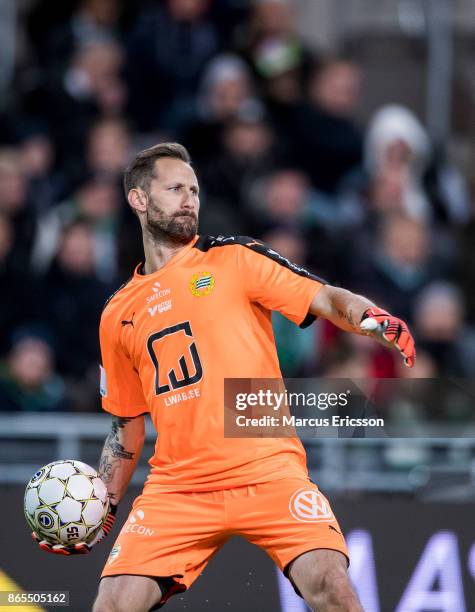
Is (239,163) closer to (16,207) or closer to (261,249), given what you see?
(16,207)

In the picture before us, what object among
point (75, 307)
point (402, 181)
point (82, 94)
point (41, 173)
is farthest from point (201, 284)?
point (82, 94)

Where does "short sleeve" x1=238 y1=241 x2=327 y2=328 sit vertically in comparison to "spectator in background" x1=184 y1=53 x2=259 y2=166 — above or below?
below

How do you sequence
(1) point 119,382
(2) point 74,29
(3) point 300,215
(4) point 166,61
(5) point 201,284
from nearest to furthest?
(5) point 201,284
(1) point 119,382
(3) point 300,215
(4) point 166,61
(2) point 74,29

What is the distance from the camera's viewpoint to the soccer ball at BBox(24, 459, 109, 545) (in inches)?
243

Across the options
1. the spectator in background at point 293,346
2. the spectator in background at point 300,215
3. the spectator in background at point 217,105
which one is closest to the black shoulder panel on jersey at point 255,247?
the spectator in background at point 293,346

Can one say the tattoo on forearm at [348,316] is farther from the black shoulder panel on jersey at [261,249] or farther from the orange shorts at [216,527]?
the orange shorts at [216,527]

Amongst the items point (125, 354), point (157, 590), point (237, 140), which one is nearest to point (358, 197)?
point (237, 140)

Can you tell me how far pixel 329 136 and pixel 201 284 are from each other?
202 inches

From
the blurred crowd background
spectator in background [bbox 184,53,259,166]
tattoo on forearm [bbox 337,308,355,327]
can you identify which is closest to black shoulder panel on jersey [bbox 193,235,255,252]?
tattoo on forearm [bbox 337,308,355,327]

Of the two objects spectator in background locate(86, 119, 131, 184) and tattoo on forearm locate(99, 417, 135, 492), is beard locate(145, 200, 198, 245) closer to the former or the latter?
tattoo on forearm locate(99, 417, 135, 492)

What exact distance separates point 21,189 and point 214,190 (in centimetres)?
146

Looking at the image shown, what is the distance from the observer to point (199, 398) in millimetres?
6176

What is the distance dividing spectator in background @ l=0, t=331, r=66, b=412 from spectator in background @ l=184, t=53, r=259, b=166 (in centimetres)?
230

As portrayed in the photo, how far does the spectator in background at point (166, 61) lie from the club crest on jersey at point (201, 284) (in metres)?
5.38
